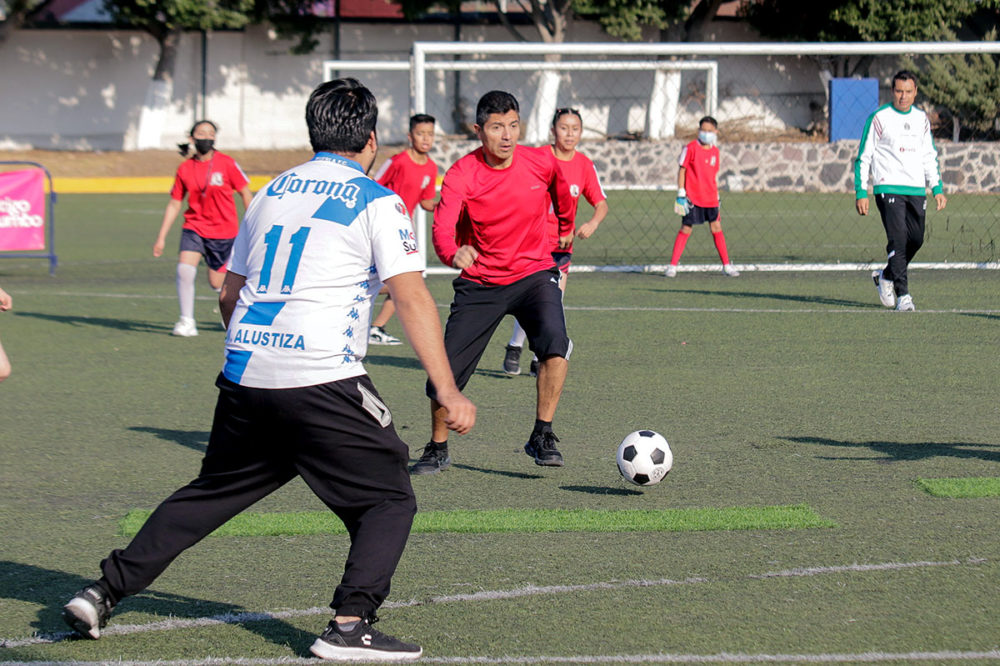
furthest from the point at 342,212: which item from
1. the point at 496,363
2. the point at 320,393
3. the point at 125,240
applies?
the point at 125,240

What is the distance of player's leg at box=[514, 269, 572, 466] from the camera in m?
6.64

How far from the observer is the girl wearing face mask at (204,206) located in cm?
1109

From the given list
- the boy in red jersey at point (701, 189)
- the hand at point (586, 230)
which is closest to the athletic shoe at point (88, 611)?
the hand at point (586, 230)

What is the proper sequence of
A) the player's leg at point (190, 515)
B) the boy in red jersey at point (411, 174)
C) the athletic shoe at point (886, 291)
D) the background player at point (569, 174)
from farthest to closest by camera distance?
the athletic shoe at point (886, 291) → the boy in red jersey at point (411, 174) → the background player at point (569, 174) → the player's leg at point (190, 515)

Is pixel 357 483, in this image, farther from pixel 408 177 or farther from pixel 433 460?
pixel 408 177

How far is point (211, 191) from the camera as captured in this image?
36.4ft

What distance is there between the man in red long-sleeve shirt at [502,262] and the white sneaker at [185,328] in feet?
17.0

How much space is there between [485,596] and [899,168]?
859 cm

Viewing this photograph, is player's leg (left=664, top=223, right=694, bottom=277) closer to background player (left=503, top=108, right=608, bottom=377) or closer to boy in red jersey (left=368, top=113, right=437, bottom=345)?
boy in red jersey (left=368, top=113, right=437, bottom=345)

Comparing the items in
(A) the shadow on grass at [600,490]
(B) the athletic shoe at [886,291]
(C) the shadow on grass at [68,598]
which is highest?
(B) the athletic shoe at [886,291]

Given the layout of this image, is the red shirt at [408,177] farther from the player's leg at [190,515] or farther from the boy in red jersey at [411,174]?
the player's leg at [190,515]

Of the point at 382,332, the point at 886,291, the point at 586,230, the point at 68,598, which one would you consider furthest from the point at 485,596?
the point at 886,291

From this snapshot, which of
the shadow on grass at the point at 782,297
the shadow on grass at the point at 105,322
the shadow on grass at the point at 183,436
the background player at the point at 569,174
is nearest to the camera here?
the shadow on grass at the point at 183,436

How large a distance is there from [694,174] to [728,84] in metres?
18.2
